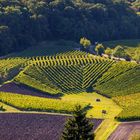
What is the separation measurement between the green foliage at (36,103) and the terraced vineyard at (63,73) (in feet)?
24.6

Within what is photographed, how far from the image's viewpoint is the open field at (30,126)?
66.2 metres

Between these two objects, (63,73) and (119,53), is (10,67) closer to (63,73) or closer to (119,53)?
(63,73)

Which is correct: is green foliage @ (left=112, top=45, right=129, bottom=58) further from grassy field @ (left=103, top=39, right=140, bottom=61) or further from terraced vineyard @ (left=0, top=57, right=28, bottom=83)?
terraced vineyard @ (left=0, top=57, right=28, bottom=83)

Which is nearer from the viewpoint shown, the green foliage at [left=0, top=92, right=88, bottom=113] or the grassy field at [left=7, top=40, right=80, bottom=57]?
the green foliage at [left=0, top=92, right=88, bottom=113]

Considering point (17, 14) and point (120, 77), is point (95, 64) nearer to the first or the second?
point (120, 77)

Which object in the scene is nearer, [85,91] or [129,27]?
[85,91]

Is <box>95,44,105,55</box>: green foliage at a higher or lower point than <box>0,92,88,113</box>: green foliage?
lower

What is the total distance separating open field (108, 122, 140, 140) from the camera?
6762 cm

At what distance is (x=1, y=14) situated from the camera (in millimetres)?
121312

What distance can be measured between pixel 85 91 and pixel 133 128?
22593 mm

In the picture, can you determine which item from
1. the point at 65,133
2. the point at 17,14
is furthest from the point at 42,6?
the point at 65,133

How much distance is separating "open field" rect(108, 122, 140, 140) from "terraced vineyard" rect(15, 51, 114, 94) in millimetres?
20648

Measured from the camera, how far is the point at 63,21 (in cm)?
13525

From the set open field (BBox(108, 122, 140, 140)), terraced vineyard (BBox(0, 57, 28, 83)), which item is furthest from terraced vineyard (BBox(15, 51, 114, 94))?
open field (BBox(108, 122, 140, 140))
